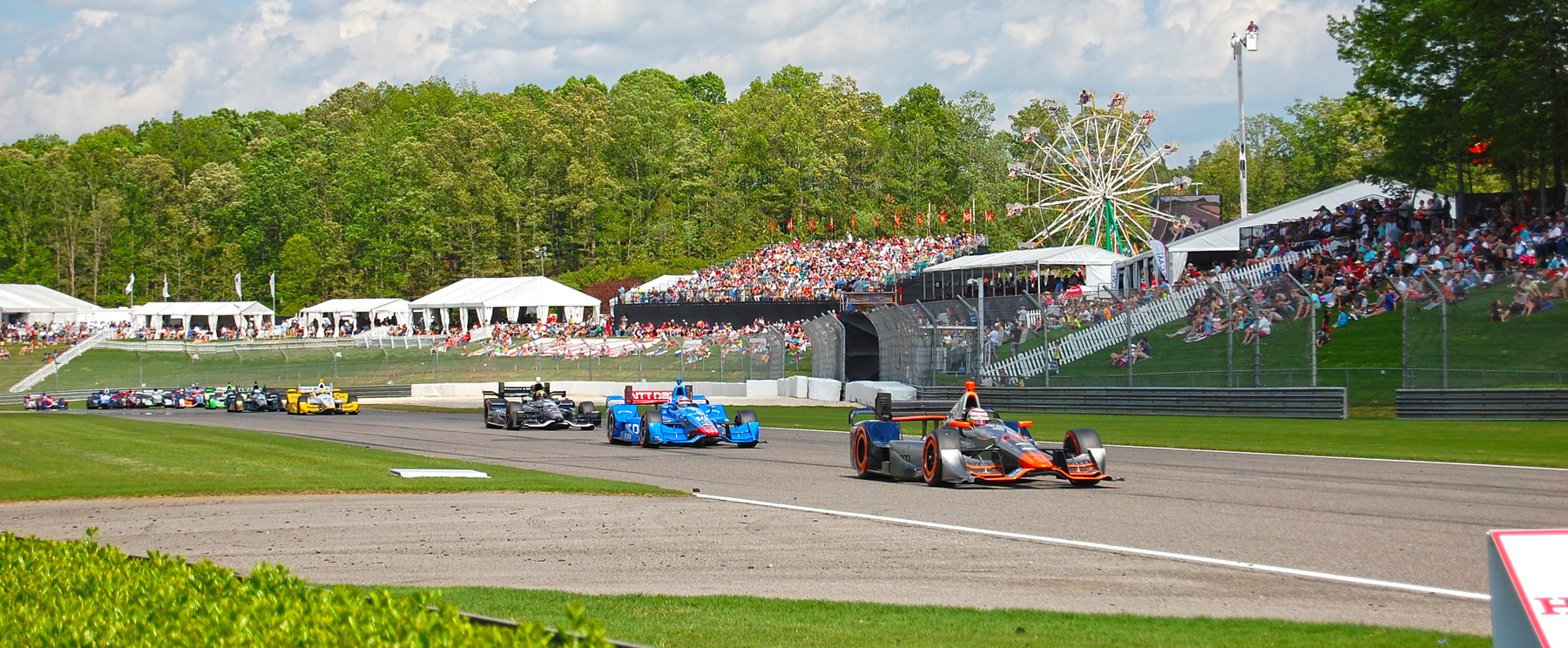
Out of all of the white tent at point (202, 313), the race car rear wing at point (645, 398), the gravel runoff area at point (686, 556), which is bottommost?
the gravel runoff area at point (686, 556)

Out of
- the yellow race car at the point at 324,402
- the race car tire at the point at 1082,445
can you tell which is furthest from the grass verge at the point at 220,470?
the yellow race car at the point at 324,402

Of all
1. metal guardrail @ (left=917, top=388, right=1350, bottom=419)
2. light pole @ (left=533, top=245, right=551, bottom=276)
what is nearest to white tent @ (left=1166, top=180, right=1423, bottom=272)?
metal guardrail @ (left=917, top=388, right=1350, bottom=419)

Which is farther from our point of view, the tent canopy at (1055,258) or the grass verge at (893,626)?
the tent canopy at (1055,258)

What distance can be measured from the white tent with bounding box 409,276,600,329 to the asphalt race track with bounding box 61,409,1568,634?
5465 centimetres

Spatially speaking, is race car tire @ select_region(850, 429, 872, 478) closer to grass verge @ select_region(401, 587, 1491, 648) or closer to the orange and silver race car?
the orange and silver race car

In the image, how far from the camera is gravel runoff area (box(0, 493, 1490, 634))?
875 centimetres

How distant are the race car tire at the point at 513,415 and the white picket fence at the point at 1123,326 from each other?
1339 cm

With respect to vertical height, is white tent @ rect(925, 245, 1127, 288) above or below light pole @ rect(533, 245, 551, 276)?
below

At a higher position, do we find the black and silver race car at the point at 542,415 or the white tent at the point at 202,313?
→ the white tent at the point at 202,313

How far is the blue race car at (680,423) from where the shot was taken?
26.2 metres

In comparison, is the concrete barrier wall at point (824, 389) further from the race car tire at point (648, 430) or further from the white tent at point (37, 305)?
the white tent at point (37, 305)

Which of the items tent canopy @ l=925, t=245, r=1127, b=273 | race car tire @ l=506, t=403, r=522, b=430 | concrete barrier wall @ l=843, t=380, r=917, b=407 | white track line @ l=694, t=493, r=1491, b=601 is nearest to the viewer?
white track line @ l=694, t=493, r=1491, b=601

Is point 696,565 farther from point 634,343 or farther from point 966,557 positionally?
point 634,343

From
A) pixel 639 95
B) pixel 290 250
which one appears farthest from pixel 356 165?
pixel 639 95
